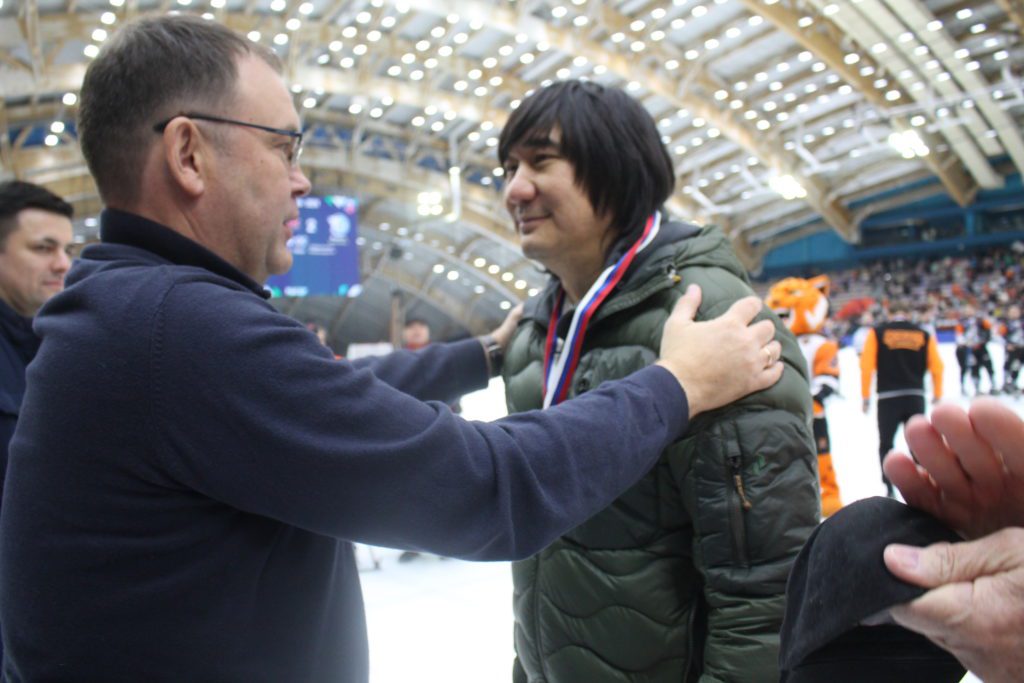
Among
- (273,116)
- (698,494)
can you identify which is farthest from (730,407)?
(273,116)

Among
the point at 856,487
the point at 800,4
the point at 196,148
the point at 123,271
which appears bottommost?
the point at 856,487

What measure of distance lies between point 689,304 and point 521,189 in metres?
0.44

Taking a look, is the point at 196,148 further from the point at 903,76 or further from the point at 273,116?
the point at 903,76

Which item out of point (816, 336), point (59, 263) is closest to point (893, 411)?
point (816, 336)

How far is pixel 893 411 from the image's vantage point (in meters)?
6.23

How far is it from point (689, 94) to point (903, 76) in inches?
211

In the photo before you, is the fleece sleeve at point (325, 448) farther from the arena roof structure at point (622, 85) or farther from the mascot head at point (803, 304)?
the arena roof structure at point (622, 85)

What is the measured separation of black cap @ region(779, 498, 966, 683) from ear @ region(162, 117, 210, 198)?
0.93m

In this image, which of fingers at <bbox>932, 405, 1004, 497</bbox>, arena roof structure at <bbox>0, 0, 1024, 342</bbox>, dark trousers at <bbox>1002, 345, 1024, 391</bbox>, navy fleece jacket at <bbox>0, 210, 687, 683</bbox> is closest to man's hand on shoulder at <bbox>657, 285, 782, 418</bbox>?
navy fleece jacket at <bbox>0, 210, 687, 683</bbox>

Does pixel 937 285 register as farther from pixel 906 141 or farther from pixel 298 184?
pixel 298 184

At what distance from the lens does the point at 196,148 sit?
3.52 feet

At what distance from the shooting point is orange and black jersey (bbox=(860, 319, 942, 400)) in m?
6.26

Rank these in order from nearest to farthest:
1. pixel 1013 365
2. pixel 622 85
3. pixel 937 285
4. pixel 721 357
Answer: pixel 721 357, pixel 1013 365, pixel 622 85, pixel 937 285

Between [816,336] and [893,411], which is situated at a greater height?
[816,336]
